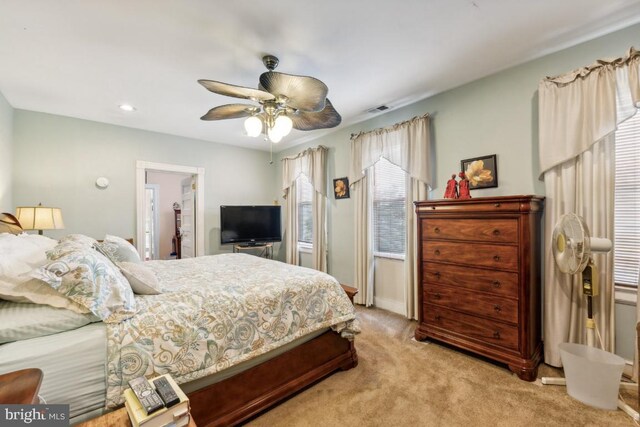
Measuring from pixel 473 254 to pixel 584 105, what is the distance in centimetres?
139

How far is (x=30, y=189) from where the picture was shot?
3324 millimetres

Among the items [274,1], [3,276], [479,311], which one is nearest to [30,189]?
[3,276]

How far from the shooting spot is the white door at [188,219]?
15.3 ft

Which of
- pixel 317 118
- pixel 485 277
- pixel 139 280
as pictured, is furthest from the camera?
pixel 317 118

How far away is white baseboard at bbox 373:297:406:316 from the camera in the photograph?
11.1ft

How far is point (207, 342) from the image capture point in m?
1.45

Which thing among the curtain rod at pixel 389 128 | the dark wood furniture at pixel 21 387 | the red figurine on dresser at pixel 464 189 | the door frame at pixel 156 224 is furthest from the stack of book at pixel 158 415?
the door frame at pixel 156 224

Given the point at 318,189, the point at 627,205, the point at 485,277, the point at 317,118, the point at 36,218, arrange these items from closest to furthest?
the point at 627,205, the point at 485,277, the point at 317,118, the point at 36,218, the point at 318,189

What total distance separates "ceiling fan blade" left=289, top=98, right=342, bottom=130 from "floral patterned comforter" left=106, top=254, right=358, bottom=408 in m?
1.37

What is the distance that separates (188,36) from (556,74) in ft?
9.70

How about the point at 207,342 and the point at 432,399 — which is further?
the point at 432,399

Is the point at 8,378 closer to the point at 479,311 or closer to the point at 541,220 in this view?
the point at 479,311

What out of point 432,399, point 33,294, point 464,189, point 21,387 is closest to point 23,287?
point 33,294

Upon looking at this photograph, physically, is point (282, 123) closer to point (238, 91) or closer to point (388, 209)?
point (238, 91)
